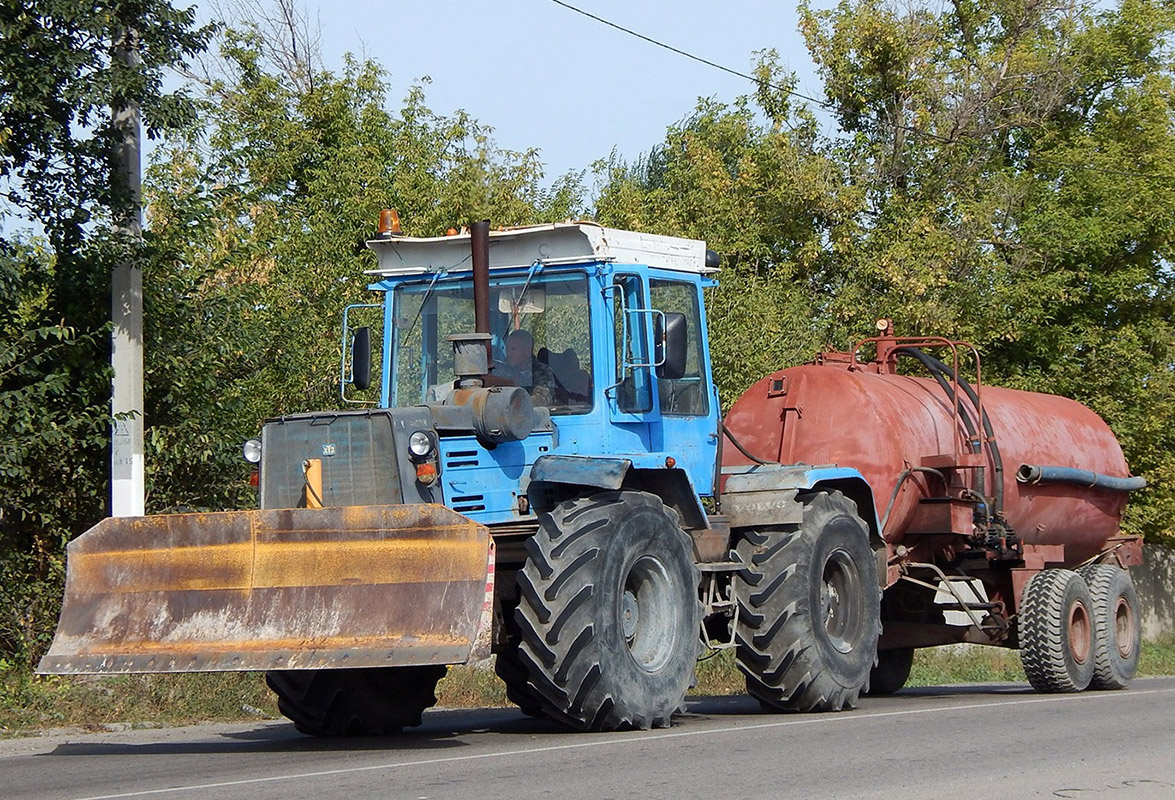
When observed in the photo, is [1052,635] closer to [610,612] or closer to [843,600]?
[843,600]

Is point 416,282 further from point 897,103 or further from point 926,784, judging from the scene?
point 897,103

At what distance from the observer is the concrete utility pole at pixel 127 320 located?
1364cm

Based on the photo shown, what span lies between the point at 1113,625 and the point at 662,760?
29.3 ft

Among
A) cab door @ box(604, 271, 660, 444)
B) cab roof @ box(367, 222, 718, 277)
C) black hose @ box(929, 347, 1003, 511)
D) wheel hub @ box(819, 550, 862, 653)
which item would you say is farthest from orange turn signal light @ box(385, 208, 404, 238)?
black hose @ box(929, 347, 1003, 511)

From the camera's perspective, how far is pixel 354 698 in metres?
11.6

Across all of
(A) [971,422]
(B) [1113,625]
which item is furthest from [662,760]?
(B) [1113,625]

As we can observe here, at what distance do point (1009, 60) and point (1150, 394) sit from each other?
25.8ft

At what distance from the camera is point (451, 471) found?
10.6 metres

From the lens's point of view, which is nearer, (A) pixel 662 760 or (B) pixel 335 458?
(A) pixel 662 760

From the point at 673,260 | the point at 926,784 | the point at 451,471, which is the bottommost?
the point at 926,784

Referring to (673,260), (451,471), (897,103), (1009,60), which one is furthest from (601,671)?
(1009,60)

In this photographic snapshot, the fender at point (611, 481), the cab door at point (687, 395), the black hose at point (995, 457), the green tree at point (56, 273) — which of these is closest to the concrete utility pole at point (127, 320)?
the green tree at point (56, 273)

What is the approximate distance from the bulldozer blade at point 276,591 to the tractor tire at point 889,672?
27.3ft

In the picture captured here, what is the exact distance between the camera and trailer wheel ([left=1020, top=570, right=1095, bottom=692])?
15547 mm
